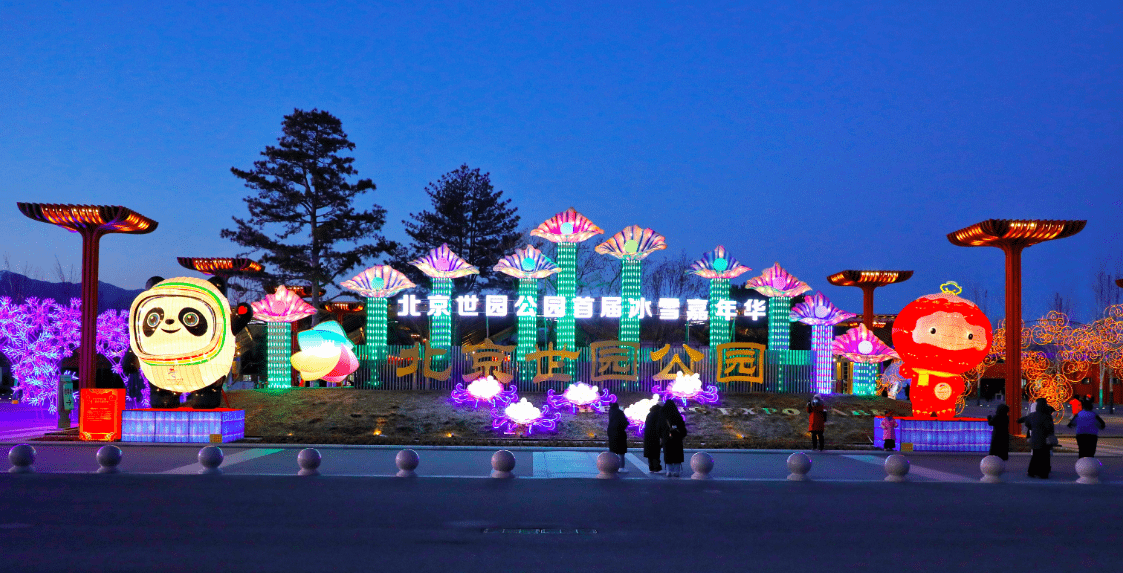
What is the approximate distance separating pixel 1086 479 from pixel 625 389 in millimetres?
12915

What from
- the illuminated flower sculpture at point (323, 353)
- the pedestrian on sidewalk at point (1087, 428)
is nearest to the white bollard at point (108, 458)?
the illuminated flower sculpture at point (323, 353)

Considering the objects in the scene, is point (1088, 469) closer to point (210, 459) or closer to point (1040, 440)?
point (1040, 440)

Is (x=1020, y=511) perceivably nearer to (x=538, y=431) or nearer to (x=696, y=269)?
(x=538, y=431)

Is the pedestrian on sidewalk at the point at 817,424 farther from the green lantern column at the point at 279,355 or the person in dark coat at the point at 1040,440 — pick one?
the green lantern column at the point at 279,355

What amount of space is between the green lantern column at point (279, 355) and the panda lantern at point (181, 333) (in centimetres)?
781

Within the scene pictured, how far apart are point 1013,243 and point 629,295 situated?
9722 millimetres

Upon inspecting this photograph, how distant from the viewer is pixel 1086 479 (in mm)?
11508

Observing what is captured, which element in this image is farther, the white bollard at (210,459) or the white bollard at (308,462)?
the white bollard at (210,459)

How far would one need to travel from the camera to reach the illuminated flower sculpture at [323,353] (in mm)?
21547

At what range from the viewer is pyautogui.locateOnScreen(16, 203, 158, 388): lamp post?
17.3 metres

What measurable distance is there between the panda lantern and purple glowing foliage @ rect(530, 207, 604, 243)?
9.37m

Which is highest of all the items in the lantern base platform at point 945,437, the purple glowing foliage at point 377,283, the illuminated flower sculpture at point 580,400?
the purple glowing foliage at point 377,283

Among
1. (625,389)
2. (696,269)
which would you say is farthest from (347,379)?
(696,269)

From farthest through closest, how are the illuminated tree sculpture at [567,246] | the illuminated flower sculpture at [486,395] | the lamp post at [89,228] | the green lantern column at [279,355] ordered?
1. the green lantern column at [279,355]
2. the illuminated tree sculpture at [567,246]
3. the illuminated flower sculpture at [486,395]
4. the lamp post at [89,228]
